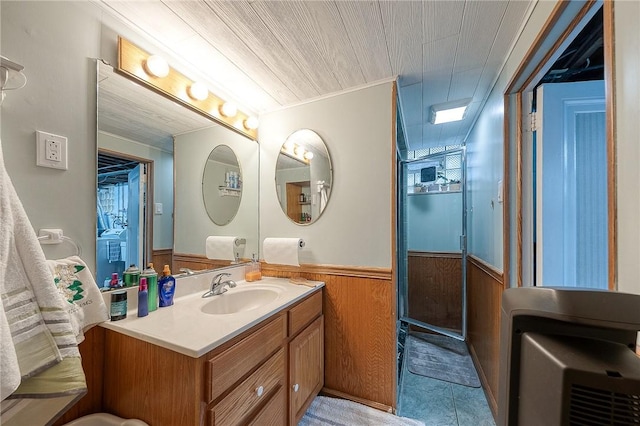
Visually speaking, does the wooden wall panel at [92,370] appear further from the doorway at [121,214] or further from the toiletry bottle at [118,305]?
the doorway at [121,214]

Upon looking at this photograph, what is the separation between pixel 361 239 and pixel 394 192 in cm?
38

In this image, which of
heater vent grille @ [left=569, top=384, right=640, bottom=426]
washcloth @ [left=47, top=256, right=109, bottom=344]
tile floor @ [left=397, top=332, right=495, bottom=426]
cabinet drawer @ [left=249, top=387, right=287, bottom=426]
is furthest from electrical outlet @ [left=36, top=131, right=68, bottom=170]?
tile floor @ [left=397, top=332, right=495, bottom=426]

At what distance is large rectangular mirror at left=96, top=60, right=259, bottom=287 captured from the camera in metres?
1.09

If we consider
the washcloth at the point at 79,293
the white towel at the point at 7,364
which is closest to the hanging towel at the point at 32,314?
the white towel at the point at 7,364

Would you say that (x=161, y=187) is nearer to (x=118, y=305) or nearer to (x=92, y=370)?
(x=118, y=305)

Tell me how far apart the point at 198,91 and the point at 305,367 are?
1.80m

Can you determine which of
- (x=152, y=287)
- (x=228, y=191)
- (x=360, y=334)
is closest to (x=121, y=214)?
(x=152, y=287)

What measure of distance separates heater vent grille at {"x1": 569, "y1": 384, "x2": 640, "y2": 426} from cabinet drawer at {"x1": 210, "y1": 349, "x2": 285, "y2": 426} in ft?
3.21

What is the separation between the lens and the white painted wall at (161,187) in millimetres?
1254

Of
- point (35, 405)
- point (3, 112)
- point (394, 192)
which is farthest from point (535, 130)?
point (35, 405)

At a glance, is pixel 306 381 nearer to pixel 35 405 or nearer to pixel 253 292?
pixel 253 292

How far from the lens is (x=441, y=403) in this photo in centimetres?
166

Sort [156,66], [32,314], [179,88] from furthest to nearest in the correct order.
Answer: [179,88], [156,66], [32,314]

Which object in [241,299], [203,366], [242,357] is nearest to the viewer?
[203,366]
